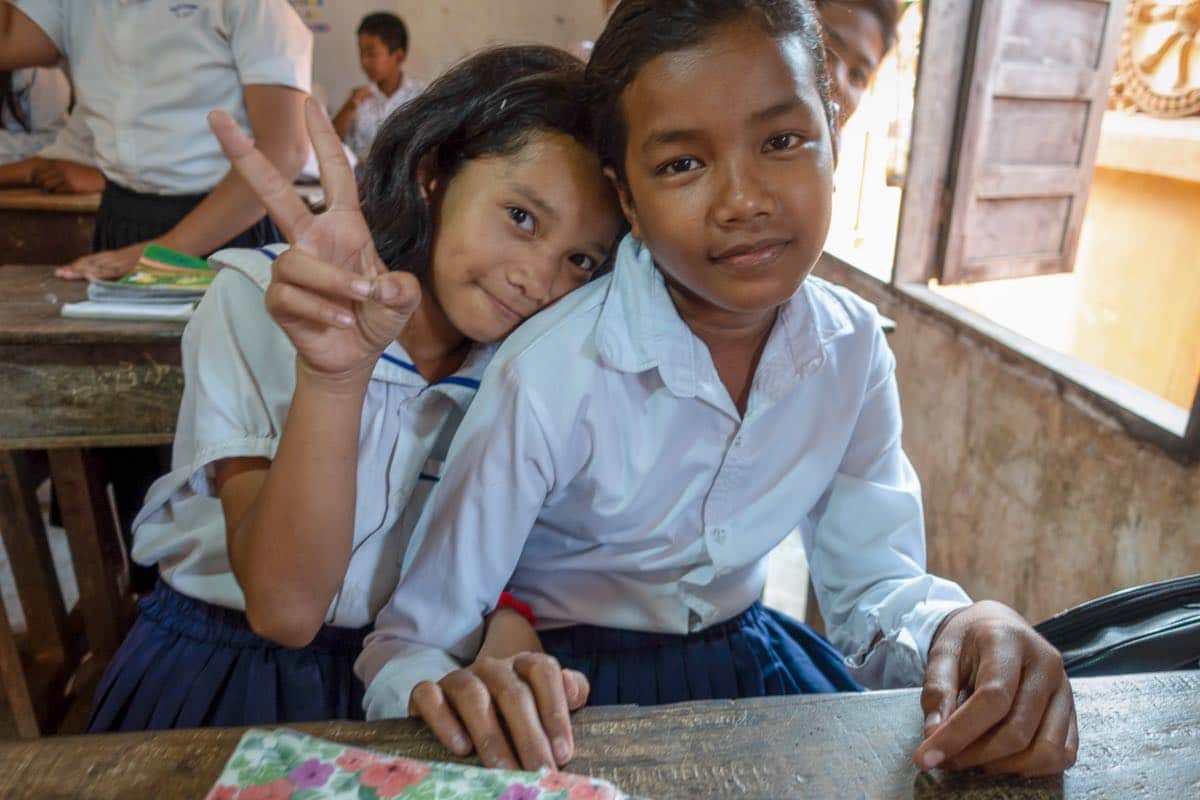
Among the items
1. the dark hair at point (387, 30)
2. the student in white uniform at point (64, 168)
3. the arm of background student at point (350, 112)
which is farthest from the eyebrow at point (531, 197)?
the dark hair at point (387, 30)

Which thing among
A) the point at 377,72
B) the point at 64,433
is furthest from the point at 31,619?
the point at 377,72

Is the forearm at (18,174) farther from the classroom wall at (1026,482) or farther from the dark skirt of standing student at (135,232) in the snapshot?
the classroom wall at (1026,482)

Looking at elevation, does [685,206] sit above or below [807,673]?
above

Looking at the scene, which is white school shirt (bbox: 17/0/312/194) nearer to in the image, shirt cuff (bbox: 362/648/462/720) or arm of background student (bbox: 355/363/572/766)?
arm of background student (bbox: 355/363/572/766)

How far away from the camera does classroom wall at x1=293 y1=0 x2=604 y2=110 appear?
18.7 feet

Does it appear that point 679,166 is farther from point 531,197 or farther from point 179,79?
point 179,79

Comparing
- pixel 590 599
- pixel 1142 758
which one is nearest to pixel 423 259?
pixel 590 599

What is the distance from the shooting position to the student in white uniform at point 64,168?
3.27 metres

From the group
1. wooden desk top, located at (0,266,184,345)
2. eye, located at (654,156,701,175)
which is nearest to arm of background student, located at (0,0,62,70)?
wooden desk top, located at (0,266,184,345)

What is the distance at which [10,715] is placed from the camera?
1.71 metres

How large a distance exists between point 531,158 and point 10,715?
5.23ft

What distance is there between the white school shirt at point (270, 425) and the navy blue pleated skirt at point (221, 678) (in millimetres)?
40

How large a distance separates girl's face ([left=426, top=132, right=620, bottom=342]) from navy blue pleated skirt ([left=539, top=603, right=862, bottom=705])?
38cm

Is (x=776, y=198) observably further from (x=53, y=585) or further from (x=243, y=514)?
(x=53, y=585)
